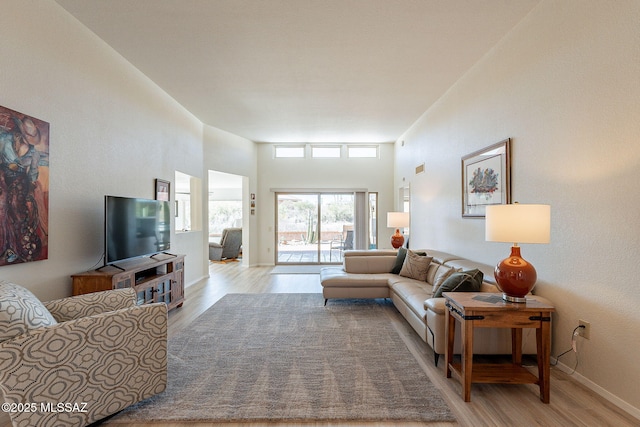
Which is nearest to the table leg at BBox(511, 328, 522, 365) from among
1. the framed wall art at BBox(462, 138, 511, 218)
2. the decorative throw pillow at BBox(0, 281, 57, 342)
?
the framed wall art at BBox(462, 138, 511, 218)

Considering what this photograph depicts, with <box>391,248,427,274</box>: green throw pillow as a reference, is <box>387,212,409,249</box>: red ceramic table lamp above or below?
above

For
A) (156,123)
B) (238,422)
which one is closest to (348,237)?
(156,123)

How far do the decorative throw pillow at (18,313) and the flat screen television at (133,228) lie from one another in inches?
51.8

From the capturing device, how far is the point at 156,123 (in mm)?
4613

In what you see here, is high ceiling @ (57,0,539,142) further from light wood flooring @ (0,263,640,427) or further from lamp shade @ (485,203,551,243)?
light wood flooring @ (0,263,640,427)

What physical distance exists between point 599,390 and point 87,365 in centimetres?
333

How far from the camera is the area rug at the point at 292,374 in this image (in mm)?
1998

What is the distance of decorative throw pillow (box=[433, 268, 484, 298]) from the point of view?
8.84 feet

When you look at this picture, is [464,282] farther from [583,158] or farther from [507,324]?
[583,158]

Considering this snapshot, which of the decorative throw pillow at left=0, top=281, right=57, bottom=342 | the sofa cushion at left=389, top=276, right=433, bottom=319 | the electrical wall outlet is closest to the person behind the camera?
the decorative throw pillow at left=0, top=281, right=57, bottom=342

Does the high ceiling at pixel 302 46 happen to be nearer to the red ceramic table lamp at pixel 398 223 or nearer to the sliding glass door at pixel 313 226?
the red ceramic table lamp at pixel 398 223

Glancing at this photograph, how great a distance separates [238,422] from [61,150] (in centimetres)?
280

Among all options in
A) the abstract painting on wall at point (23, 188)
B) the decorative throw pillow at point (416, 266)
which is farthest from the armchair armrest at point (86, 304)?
the decorative throw pillow at point (416, 266)

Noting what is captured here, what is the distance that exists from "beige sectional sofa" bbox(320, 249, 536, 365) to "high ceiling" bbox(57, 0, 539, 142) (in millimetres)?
2399
